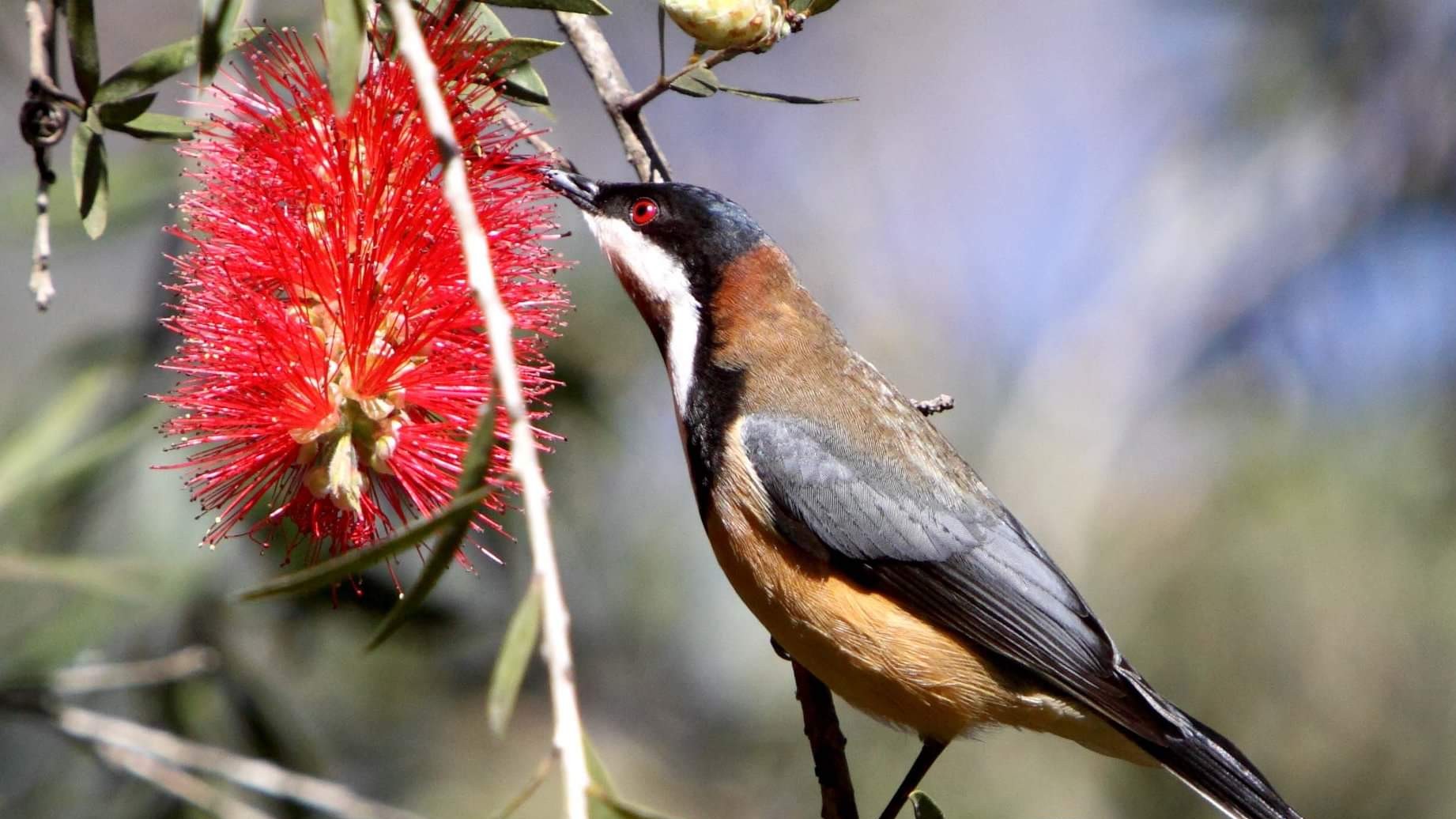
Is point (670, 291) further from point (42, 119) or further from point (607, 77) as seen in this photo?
point (42, 119)

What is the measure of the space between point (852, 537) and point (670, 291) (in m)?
0.84

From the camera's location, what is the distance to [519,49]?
267cm

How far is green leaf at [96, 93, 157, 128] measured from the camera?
7.70 feet

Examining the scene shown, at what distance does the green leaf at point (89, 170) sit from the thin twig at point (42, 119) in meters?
0.04

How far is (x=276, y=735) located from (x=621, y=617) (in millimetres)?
2237

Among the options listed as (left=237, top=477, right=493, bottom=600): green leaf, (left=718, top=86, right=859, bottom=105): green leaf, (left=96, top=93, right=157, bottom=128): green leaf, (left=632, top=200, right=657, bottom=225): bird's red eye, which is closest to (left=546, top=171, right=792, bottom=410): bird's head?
(left=632, top=200, right=657, bottom=225): bird's red eye

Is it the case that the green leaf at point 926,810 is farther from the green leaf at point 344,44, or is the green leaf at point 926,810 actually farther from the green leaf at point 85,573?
the green leaf at point 85,573

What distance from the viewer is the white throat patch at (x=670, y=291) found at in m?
3.64

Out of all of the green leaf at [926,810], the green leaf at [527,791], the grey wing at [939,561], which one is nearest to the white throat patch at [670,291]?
the grey wing at [939,561]

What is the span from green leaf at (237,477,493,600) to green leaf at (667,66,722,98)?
4.45 feet

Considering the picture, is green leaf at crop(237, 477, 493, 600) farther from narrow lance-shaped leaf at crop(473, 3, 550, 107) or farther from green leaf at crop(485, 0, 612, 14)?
narrow lance-shaped leaf at crop(473, 3, 550, 107)

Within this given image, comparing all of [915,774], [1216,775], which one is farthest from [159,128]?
[1216,775]

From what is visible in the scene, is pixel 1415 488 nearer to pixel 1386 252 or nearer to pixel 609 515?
pixel 1386 252

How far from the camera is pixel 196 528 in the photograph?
14.2 feet
